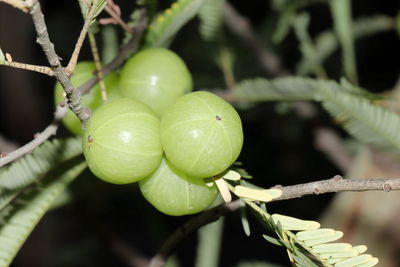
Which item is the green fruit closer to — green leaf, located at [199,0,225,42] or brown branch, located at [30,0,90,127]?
brown branch, located at [30,0,90,127]

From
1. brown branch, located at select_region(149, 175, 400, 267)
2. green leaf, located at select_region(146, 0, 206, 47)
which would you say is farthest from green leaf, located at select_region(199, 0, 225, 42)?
brown branch, located at select_region(149, 175, 400, 267)

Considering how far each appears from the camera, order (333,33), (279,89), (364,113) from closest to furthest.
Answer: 1. (364,113)
2. (279,89)
3. (333,33)

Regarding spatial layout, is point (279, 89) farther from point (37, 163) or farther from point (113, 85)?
point (37, 163)

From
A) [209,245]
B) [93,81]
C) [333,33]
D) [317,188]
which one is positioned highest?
[93,81]

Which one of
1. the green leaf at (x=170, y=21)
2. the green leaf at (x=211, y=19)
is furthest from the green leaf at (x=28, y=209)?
the green leaf at (x=211, y=19)

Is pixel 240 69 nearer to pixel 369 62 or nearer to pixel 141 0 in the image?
pixel 369 62

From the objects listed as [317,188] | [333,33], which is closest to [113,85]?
[317,188]

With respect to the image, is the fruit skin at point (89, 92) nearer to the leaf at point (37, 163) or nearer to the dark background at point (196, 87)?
the leaf at point (37, 163)
